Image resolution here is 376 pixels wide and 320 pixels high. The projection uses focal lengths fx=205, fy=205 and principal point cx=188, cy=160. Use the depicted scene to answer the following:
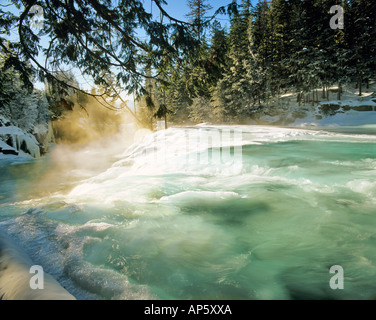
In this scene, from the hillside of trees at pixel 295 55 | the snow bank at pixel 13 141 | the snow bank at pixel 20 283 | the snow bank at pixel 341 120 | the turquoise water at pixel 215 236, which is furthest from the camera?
the hillside of trees at pixel 295 55

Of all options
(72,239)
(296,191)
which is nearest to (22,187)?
(72,239)

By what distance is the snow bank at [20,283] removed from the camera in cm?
139

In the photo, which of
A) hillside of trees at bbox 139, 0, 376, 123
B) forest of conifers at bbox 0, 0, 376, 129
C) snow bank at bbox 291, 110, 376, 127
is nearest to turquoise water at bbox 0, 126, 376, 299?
forest of conifers at bbox 0, 0, 376, 129

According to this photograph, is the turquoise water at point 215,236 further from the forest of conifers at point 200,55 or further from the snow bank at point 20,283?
the forest of conifers at point 200,55

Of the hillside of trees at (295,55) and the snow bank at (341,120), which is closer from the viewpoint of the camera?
the snow bank at (341,120)

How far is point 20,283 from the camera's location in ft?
4.91

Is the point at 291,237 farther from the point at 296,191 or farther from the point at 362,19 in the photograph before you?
the point at 362,19

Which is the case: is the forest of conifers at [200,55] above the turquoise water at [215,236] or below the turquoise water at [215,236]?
above

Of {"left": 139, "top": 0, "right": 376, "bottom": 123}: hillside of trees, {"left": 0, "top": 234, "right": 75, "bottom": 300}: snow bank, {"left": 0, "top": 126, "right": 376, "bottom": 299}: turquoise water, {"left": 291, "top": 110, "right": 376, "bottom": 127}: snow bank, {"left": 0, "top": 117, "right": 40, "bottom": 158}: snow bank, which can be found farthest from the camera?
{"left": 139, "top": 0, "right": 376, "bottom": 123}: hillside of trees

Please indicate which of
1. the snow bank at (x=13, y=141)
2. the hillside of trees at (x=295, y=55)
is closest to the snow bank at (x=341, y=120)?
the hillside of trees at (x=295, y=55)

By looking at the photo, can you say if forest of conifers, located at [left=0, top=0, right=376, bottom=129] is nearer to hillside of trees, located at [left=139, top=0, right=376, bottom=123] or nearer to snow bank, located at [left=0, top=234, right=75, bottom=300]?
hillside of trees, located at [left=139, top=0, right=376, bottom=123]

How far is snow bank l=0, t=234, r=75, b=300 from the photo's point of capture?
139 cm

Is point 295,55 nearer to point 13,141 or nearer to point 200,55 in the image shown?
point 200,55

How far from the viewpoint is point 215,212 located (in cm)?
363
